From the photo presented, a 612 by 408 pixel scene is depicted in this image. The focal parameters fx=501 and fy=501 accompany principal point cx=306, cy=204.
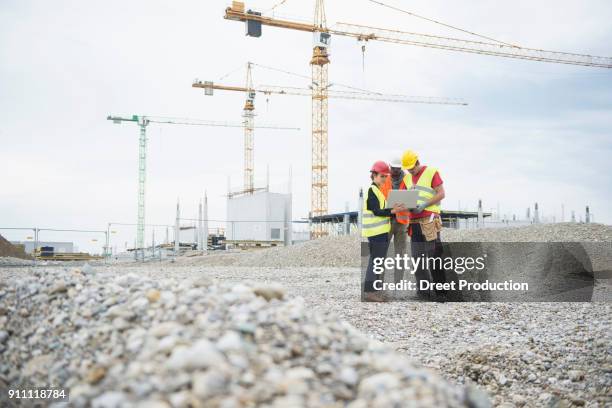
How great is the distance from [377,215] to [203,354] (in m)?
4.81

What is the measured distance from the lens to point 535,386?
11.0 ft

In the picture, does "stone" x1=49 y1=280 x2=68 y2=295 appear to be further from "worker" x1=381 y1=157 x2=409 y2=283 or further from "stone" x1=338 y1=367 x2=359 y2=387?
"worker" x1=381 y1=157 x2=409 y2=283

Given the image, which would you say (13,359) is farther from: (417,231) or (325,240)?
(325,240)

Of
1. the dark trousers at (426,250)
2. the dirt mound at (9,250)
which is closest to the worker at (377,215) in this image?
the dark trousers at (426,250)

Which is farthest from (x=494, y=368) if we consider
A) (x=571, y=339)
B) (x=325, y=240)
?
(x=325, y=240)

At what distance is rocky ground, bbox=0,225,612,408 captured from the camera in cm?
148

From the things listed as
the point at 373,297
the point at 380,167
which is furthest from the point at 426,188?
the point at 373,297

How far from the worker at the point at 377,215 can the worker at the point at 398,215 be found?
12 cm

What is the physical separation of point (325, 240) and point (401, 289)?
8870 mm

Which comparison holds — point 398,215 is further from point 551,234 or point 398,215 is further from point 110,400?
point 551,234

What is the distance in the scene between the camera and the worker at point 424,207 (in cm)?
623

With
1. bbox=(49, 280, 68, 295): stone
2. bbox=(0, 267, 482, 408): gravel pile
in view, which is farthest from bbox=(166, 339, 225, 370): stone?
bbox=(49, 280, 68, 295): stone

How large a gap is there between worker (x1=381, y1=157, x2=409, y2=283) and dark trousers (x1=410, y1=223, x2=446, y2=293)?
0.17 metres

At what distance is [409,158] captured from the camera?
6.37 m
